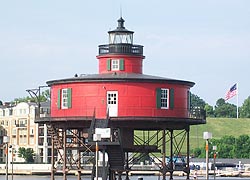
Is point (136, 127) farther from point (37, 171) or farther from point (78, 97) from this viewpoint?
point (37, 171)

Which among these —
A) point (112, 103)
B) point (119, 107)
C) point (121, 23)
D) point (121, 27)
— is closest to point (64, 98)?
point (112, 103)

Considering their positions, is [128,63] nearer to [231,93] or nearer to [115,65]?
[115,65]

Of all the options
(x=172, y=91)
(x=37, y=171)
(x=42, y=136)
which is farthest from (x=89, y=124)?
(x=42, y=136)

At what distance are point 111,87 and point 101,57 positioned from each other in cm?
474

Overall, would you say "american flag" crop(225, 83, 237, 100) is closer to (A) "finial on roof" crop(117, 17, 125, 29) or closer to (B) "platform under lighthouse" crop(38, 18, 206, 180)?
(A) "finial on roof" crop(117, 17, 125, 29)

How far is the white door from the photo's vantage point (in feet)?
225

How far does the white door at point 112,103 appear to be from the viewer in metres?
68.5

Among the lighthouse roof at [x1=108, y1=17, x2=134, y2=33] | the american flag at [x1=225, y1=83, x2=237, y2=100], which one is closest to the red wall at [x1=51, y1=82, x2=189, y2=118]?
the lighthouse roof at [x1=108, y1=17, x2=134, y2=33]

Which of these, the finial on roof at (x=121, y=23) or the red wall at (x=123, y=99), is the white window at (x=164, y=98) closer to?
the red wall at (x=123, y=99)

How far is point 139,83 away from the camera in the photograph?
68688 mm

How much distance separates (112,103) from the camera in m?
68.9

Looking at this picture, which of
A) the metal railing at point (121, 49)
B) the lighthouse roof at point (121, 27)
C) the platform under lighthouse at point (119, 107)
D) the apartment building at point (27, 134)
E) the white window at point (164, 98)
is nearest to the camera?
the platform under lighthouse at point (119, 107)

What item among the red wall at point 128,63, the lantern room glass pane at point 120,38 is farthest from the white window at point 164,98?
the lantern room glass pane at point 120,38

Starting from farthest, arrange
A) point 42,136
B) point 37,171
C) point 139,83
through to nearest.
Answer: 1. point 42,136
2. point 37,171
3. point 139,83
